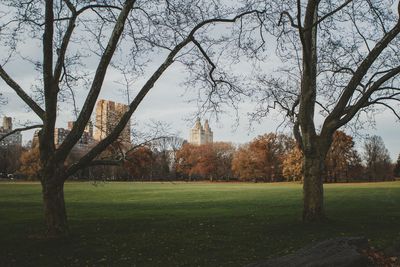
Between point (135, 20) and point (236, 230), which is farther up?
point (135, 20)

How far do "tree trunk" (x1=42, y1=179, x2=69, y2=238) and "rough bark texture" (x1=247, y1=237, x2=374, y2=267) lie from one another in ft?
29.2

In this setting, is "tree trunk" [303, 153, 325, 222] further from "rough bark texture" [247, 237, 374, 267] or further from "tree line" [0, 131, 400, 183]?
"tree line" [0, 131, 400, 183]

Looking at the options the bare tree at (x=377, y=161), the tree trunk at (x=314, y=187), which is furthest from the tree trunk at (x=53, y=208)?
the bare tree at (x=377, y=161)

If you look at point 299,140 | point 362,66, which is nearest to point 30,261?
point 299,140

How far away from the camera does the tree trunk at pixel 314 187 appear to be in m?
17.0

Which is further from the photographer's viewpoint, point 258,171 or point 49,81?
point 258,171

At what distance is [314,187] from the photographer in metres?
16.9

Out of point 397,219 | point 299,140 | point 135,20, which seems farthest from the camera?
point 397,219

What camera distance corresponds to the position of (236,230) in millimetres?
16375

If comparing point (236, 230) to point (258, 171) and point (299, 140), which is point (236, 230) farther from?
point (258, 171)

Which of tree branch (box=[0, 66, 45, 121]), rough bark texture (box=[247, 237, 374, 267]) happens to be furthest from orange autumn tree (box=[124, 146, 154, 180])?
rough bark texture (box=[247, 237, 374, 267])

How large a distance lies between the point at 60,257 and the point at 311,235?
7.92m

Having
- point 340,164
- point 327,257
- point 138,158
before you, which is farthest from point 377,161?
point 327,257

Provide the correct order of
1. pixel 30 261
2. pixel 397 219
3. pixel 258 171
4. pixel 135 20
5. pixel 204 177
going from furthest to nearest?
pixel 204 177
pixel 258 171
pixel 397 219
pixel 135 20
pixel 30 261
